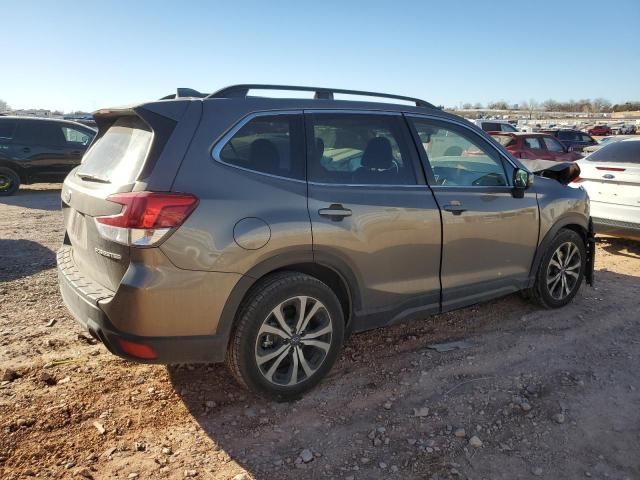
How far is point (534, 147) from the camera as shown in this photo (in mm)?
16141

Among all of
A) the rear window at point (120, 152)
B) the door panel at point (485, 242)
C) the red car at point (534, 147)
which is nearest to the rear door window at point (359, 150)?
the door panel at point (485, 242)

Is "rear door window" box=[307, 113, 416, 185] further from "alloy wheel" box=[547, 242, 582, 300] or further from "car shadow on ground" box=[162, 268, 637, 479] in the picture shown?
"alloy wheel" box=[547, 242, 582, 300]

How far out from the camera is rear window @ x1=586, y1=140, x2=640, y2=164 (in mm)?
6973

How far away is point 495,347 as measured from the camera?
4.10 metres

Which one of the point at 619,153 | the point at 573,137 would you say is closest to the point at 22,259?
the point at 619,153

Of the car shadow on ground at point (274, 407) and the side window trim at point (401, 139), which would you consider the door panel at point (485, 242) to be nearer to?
the side window trim at point (401, 139)

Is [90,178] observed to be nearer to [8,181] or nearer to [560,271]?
[560,271]

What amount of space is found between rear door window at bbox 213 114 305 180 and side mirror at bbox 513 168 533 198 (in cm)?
201

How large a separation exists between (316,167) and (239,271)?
0.85 metres

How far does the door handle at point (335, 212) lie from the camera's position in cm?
314

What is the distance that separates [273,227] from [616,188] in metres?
5.67

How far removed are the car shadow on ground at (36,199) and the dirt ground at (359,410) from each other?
6.67 metres

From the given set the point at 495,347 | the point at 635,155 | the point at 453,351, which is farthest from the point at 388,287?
the point at 635,155

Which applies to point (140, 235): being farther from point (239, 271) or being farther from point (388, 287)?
point (388, 287)
